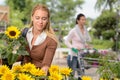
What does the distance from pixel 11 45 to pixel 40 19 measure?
0.49 meters

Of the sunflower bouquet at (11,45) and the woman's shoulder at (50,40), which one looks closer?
the sunflower bouquet at (11,45)

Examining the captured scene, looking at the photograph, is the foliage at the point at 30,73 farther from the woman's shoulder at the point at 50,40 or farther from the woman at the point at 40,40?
the woman's shoulder at the point at 50,40

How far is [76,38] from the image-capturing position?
7715 millimetres

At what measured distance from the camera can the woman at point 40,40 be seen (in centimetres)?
332

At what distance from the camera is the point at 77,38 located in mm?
7699

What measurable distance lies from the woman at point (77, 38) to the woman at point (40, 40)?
407 cm

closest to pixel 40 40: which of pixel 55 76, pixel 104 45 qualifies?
pixel 55 76

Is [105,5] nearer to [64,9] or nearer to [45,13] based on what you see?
[45,13]

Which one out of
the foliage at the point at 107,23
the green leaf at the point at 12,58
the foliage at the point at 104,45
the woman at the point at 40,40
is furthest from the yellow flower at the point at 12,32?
the foliage at the point at 104,45

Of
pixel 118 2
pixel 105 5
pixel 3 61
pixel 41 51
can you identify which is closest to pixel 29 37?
pixel 41 51

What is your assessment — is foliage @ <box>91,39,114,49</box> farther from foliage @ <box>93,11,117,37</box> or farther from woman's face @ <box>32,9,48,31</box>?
woman's face @ <box>32,9,48,31</box>

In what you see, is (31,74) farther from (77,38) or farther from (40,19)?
(77,38)

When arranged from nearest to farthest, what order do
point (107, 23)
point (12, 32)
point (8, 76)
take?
point (8, 76)
point (12, 32)
point (107, 23)

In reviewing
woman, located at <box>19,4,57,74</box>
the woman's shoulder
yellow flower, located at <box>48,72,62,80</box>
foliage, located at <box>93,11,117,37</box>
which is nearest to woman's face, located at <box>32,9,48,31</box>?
woman, located at <box>19,4,57,74</box>
